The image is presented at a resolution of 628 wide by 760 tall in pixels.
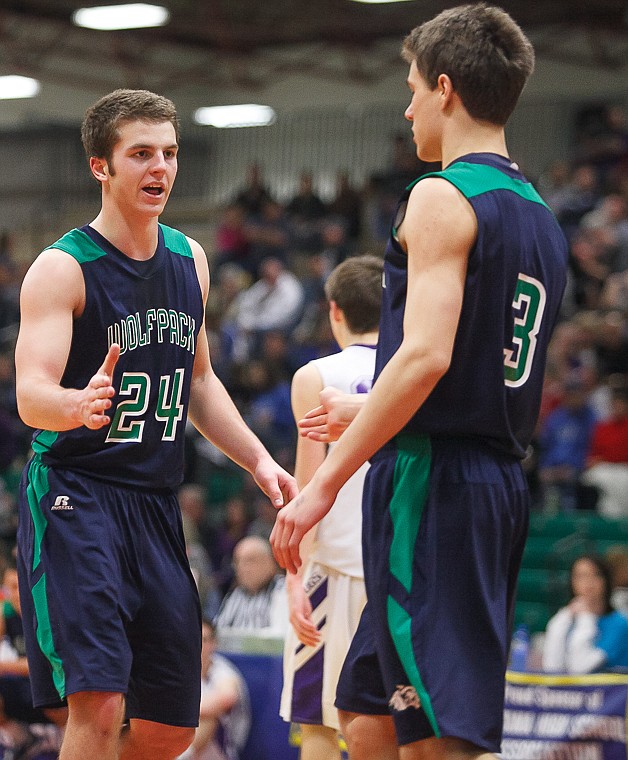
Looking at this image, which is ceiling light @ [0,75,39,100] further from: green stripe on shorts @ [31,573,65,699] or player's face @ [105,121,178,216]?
green stripe on shorts @ [31,573,65,699]

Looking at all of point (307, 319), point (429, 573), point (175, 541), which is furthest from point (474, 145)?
point (307, 319)

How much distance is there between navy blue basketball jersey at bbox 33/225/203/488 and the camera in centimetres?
415

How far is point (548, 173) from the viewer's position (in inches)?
775

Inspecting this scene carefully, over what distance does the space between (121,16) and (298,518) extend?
17.2 metres

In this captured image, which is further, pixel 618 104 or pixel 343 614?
pixel 618 104

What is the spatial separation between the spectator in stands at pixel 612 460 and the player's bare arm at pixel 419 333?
936 centimetres

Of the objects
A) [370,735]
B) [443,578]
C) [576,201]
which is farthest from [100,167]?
[576,201]

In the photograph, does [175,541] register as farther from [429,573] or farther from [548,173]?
[548,173]

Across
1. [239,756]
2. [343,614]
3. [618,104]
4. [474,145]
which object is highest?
[618,104]

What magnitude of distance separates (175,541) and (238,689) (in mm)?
3927

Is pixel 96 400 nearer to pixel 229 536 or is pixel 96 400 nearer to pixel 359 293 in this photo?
pixel 359 293

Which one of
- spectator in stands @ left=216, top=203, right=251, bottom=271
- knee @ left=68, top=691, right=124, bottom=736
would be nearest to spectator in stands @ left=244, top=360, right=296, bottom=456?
spectator in stands @ left=216, top=203, right=251, bottom=271

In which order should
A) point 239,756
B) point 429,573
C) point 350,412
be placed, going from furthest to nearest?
point 239,756, point 350,412, point 429,573

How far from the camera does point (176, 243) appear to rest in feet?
14.9
